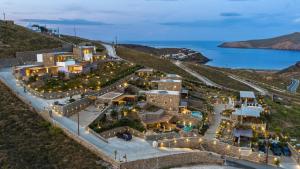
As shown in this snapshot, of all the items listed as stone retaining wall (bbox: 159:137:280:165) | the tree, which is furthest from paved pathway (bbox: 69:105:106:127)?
stone retaining wall (bbox: 159:137:280:165)

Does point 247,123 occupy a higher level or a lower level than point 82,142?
higher

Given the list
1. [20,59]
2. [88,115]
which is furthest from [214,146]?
[20,59]

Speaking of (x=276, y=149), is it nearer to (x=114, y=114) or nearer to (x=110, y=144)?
(x=110, y=144)

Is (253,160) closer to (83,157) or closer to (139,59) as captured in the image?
(83,157)

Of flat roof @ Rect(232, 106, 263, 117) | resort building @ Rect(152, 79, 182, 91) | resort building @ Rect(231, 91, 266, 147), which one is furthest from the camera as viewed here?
resort building @ Rect(152, 79, 182, 91)

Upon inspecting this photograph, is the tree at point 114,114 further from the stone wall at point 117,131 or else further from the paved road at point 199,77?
the paved road at point 199,77

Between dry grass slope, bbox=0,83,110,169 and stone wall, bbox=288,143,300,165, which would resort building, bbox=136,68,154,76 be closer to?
dry grass slope, bbox=0,83,110,169
